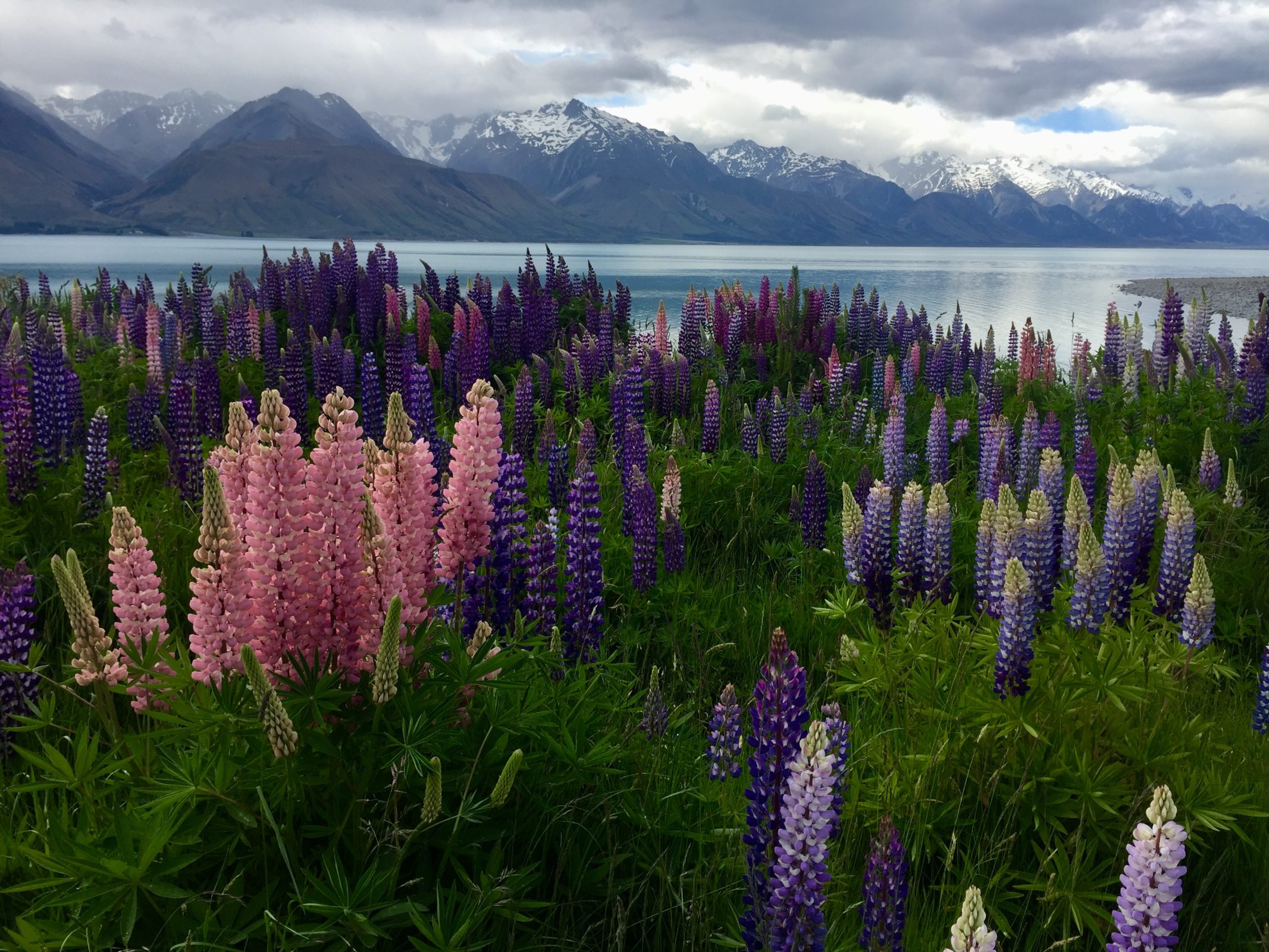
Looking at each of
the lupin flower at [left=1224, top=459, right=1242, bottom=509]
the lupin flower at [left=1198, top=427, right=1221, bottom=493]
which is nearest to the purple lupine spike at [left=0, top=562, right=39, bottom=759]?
the lupin flower at [left=1224, top=459, right=1242, bottom=509]

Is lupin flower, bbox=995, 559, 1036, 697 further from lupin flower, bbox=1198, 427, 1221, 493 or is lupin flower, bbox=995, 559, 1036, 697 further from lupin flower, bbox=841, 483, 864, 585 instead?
lupin flower, bbox=1198, 427, 1221, 493

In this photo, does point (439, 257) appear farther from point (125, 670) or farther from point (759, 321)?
point (125, 670)

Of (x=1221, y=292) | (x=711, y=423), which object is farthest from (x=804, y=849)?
(x=1221, y=292)

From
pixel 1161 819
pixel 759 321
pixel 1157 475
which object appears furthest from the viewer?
pixel 759 321

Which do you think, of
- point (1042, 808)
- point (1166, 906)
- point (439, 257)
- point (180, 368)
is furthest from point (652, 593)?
→ point (439, 257)

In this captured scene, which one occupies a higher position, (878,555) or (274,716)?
(274,716)

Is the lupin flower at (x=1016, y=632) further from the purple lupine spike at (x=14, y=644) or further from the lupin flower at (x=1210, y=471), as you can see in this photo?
the lupin flower at (x=1210, y=471)

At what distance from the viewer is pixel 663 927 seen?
9.82 feet

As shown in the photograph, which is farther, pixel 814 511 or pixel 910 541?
pixel 814 511

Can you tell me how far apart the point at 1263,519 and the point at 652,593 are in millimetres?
6016

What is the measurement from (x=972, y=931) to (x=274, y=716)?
1.73m

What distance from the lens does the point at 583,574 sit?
459cm

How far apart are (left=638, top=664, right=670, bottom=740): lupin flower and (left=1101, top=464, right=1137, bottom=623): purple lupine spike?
2.71m

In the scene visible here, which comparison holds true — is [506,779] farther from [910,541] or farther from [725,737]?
[910,541]
